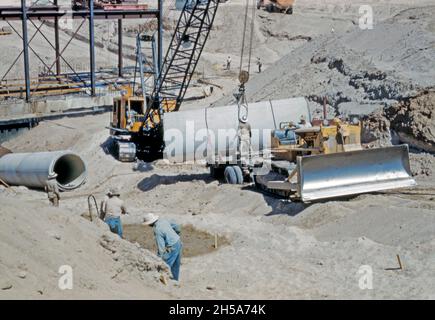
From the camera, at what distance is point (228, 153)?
2292 centimetres

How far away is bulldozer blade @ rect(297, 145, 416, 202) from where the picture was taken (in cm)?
1764

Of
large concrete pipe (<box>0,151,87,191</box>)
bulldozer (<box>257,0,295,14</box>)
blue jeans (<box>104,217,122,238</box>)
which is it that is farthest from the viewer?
bulldozer (<box>257,0,295,14</box>)

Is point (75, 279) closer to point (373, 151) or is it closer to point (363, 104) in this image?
point (373, 151)

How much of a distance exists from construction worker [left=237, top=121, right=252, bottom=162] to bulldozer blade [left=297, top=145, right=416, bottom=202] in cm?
373

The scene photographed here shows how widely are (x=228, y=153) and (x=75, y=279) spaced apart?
12392 millimetres

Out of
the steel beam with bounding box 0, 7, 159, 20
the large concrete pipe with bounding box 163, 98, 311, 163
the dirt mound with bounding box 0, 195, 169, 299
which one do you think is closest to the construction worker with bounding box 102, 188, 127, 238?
the dirt mound with bounding box 0, 195, 169, 299

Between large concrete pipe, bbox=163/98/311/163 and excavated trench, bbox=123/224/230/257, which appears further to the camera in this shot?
large concrete pipe, bbox=163/98/311/163

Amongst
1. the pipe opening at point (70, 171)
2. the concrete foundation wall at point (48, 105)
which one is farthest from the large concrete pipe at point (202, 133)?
the concrete foundation wall at point (48, 105)

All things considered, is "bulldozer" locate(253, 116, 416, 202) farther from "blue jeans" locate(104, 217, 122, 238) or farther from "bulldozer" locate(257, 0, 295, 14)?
"bulldozer" locate(257, 0, 295, 14)

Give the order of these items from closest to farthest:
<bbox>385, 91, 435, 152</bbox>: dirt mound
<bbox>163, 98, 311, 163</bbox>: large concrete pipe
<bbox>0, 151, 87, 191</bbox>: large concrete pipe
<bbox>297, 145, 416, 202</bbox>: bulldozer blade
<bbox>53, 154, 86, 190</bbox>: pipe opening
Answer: <bbox>297, 145, 416, 202</bbox>: bulldozer blade < <bbox>385, 91, 435, 152</bbox>: dirt mound < <bbox>0, 151, 87, 191</bbox>: large concrete pipe < <bbox>163, 98, 311, 163</bbox>: large concrete pipe < <bbox>53, 154, 86, 190</bbox>: pipe opening

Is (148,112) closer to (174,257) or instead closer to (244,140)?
(244,140)

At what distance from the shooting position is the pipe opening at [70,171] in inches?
976

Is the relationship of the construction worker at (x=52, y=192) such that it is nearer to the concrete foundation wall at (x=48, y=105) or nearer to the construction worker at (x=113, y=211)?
the construction worker at (x=113, y=211)

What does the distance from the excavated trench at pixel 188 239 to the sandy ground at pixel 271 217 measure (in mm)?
171
